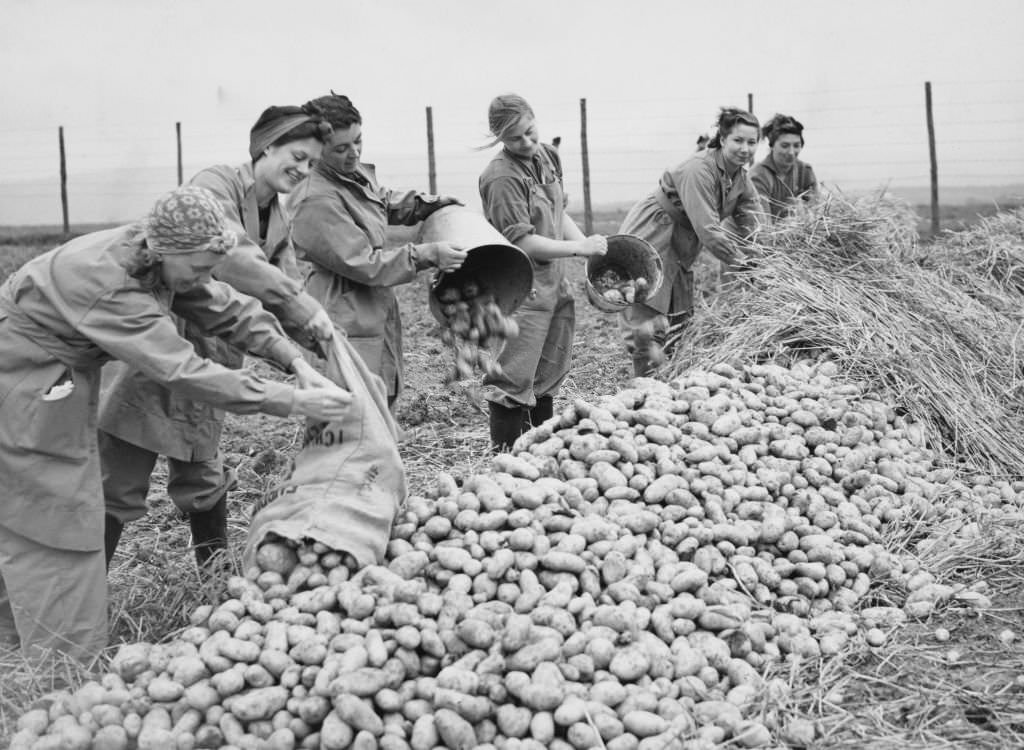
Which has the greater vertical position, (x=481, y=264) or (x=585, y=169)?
(x=585, y=169)

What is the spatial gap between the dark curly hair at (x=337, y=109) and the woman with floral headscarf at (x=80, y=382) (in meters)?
0.89

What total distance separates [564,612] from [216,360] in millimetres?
1595

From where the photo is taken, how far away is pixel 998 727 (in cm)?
262

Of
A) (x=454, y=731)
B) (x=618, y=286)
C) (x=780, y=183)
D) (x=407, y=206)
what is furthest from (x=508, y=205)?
(x=454, y=731)

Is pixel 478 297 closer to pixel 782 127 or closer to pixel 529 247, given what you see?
pixel 529 247

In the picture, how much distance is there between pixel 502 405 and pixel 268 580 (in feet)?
6.40

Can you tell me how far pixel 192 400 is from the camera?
128 inches

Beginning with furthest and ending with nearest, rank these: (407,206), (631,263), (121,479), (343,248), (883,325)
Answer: (631,263) < (883,325) < (407,206) < (343,248) < (121,479)

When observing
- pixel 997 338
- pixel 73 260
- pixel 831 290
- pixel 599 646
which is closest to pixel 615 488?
pixel 599 646

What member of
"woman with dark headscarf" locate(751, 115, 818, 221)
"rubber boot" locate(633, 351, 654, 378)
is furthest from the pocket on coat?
"woman with dark headscarf" locate(751, 115, 818, 221)

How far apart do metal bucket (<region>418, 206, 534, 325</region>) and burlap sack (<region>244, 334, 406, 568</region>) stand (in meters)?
0.89

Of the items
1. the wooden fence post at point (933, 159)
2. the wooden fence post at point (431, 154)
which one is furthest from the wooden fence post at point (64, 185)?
the wooden fence post at point (933, 159)

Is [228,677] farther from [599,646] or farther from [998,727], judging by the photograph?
[998,727]

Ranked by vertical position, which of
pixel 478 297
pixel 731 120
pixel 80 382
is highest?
pixel 731 120
